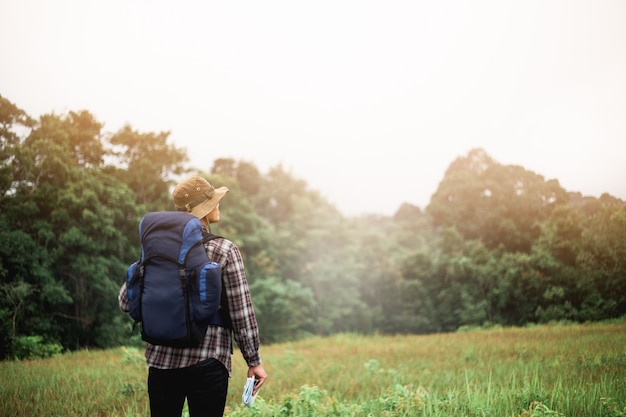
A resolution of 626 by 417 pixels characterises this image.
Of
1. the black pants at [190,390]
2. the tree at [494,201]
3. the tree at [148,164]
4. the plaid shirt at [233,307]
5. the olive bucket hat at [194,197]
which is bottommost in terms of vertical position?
the black pants at [190,390]

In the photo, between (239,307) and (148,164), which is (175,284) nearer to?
(239,307)

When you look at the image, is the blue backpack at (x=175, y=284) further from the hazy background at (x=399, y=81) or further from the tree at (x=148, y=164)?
the tree at (x=148, y=164)

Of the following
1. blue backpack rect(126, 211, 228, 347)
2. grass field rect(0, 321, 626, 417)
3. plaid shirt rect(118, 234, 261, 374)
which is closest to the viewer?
blue backpack rect(126, 211, 228, 347)

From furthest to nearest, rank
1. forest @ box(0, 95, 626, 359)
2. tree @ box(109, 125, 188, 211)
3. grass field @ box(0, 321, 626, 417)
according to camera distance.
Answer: tree @ box(109, 125, 188, 211) < forest @ box(0, 95, 626, 359) < grass field @ box(0, 321, 626, 417)

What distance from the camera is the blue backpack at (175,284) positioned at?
6.44 feet

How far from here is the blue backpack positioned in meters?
1.96

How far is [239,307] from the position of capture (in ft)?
7.20

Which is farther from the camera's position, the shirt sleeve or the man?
the shirt sleeve

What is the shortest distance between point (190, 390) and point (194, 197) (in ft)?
3.64

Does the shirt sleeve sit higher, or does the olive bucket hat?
the olive bucket hat

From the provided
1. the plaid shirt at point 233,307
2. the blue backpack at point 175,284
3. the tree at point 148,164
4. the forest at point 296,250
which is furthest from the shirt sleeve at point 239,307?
the tree at point 148,164

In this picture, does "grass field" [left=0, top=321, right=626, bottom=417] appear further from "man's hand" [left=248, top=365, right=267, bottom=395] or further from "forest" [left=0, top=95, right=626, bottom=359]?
"man's hand" [left=248, top=365, right=267, bottom=395]

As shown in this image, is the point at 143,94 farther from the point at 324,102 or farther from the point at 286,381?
the point at 286,381

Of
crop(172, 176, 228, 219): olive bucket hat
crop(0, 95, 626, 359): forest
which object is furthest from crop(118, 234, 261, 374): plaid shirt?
crop(0, 95, 626, 359): forest
